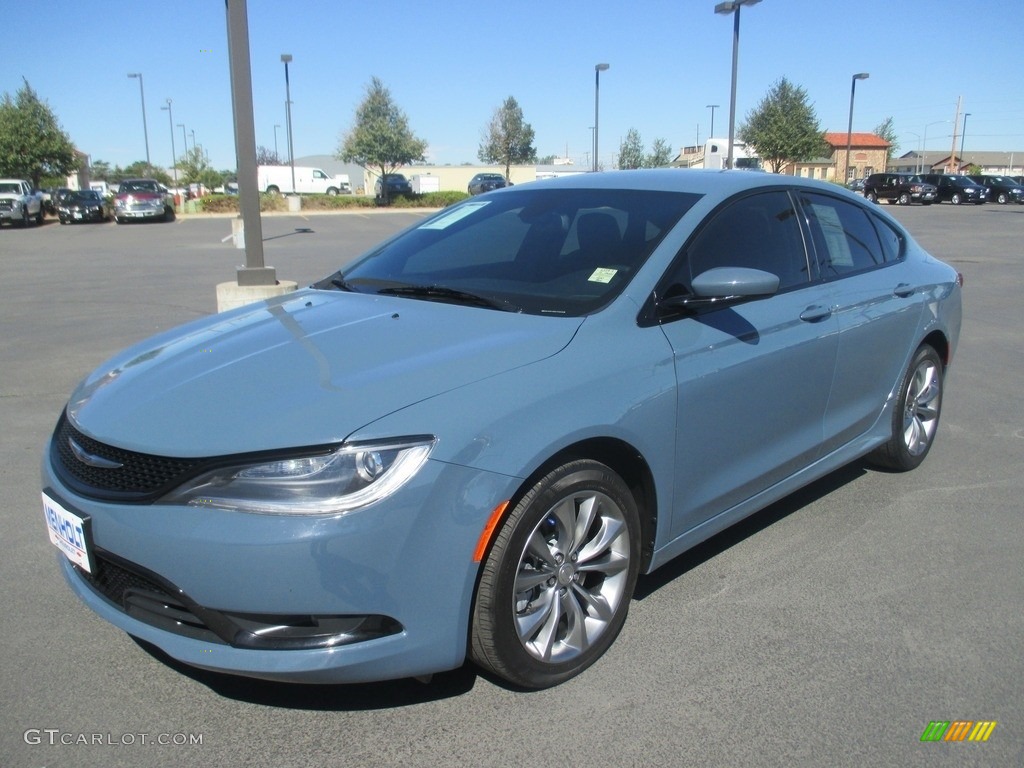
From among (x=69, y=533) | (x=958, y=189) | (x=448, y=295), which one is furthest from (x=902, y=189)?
(x=69, y=533)

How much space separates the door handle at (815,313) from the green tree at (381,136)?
48.2 m

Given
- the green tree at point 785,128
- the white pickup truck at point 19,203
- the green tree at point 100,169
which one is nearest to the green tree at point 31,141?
the white pickup truck at point 19,203

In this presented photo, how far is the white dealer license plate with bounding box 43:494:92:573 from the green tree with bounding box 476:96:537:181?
58986mm

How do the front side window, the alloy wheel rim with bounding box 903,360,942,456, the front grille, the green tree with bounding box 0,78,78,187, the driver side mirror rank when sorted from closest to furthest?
the front grille < the driver side mirror < the front side window < the alloy wheel rim with bounding box 903,360,942,456 < the green tree with bounding box 0,78,78,187

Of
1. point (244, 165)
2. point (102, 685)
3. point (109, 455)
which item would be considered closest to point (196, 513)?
point (109, 455)

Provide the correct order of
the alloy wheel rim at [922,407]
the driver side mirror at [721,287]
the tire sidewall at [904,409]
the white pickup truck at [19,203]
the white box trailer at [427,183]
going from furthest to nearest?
the white box trailer at [427,183] → the white pickup truck at [19,203] → the alloy wheel rim at [922,407] → the tire sidewall at [904,409] → the driver side mirror at [721,287]

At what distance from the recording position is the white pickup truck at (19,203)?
99.1ft

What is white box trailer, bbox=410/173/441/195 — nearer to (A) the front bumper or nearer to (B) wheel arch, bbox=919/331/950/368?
(B) wheel arch, bbox=919/331/950/368

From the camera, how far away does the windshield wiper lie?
325 cm

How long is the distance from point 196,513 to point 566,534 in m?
1.14

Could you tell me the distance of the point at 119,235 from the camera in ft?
89.3

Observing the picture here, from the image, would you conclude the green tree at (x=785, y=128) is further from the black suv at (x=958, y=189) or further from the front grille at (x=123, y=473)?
the front grille at (x=123, y=473)

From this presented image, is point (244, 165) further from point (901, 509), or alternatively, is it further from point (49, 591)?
point (901, 509)

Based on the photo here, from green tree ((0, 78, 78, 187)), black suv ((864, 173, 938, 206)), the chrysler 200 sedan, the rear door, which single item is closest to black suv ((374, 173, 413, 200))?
green tree ((0, 78, 78, 187))
